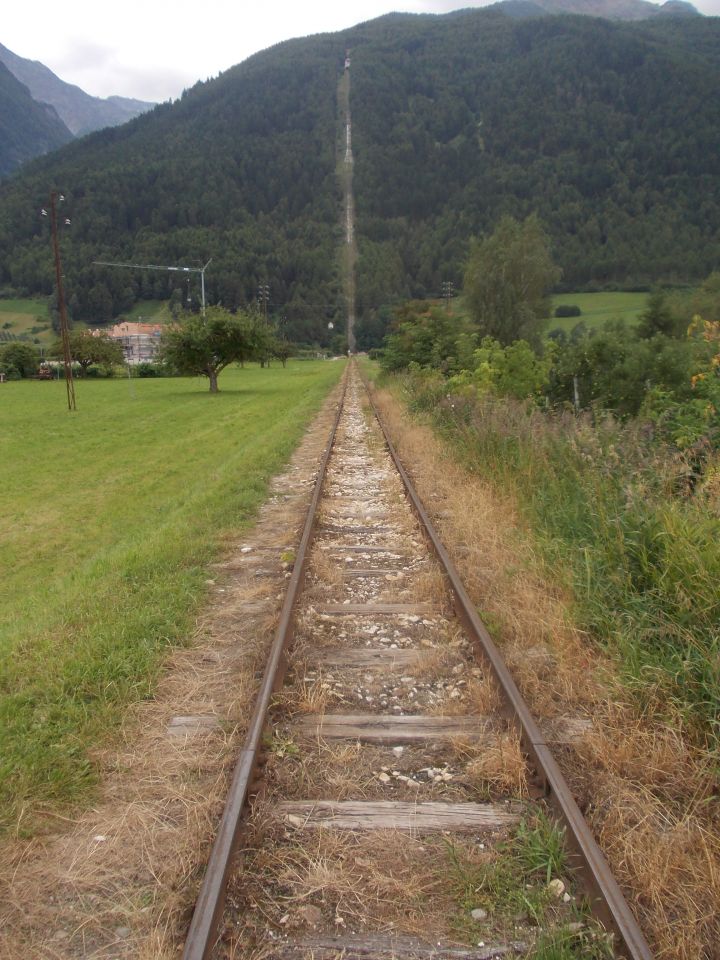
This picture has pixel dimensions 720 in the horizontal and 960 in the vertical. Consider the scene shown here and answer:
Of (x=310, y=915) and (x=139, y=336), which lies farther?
(x=139, y=336)

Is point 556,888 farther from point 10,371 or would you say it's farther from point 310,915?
point 10,371

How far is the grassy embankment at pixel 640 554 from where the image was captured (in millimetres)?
3857

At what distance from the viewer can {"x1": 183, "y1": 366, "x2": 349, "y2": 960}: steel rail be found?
2.39 m

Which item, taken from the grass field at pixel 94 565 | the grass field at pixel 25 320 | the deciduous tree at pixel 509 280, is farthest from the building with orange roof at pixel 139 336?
the grass field at pixel 94 565

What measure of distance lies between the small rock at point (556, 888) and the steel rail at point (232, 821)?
128cm

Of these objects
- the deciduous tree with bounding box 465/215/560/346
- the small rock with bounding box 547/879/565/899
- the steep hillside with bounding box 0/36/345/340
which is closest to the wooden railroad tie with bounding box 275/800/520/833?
the small rock with bounding box 547/879/565/899

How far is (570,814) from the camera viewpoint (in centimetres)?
295

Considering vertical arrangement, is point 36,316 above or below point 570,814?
above

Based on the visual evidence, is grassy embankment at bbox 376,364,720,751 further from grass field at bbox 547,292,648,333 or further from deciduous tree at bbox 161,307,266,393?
grass field at bbox 547,292,648,333

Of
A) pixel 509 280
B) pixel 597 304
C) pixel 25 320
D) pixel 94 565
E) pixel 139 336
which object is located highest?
pixel 25 320

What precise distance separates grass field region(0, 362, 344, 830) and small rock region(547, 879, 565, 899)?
89.0 inches

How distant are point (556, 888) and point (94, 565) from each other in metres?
6.50

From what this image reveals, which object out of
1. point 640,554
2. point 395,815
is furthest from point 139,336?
point 395,815

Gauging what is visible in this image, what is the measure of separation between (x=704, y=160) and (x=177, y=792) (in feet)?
675
